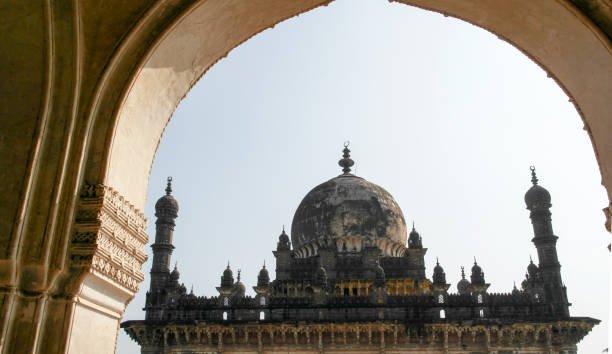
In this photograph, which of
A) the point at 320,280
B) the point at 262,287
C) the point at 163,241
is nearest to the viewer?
the point at 320,280

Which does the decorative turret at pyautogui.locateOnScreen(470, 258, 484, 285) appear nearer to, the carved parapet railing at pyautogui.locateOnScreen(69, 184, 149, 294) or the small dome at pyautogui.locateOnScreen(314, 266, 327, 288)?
the small dome at pyautogui.locateOnScreen(314, 266, 327, 288)

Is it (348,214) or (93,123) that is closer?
(93,123)

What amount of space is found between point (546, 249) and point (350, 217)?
994 cm

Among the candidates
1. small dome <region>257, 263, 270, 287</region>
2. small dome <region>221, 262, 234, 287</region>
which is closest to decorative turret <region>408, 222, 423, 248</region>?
small dome <region>257, 263, 270, 287</region>

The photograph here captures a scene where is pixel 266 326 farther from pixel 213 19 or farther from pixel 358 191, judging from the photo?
pixel 213 19

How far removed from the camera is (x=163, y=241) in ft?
79.2

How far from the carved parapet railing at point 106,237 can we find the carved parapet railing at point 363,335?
18.0m

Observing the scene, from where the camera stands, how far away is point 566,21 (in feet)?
13.9

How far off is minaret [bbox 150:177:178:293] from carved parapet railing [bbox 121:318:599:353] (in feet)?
6.95

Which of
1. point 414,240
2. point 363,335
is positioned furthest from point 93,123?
point 414,240

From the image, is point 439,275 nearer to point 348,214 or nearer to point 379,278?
point 379,278

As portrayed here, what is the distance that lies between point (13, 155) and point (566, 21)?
427 cm

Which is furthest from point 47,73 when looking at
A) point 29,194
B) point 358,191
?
point 358,191

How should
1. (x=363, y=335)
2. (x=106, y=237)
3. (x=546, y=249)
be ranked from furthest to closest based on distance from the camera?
(x=546, y=249) → (x=363, y=335) → (x=106, y=237)
